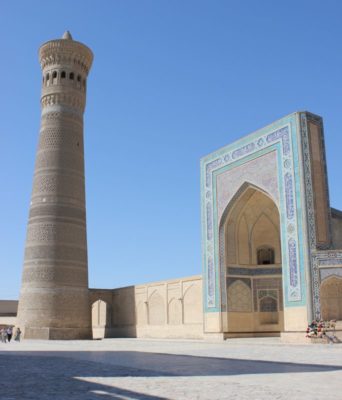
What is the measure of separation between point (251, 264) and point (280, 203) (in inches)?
141

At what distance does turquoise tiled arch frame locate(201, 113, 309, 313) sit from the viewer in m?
12.9

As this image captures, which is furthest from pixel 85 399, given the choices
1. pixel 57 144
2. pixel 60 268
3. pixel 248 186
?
pixel 57 144

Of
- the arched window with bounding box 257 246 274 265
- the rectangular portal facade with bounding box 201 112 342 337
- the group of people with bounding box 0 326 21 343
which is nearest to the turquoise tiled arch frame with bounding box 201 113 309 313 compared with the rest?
the rectangular portal facade with bounding box 201 112 342 337

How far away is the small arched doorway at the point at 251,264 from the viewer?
1592 centimetres

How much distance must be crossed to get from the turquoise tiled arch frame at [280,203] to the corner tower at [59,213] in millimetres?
6026

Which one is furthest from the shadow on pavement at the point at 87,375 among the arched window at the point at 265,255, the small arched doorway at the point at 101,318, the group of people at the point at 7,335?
the small arched doorway at the point at 101,318

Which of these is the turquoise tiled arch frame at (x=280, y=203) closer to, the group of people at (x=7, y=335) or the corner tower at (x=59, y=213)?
the corner tower at (x=59, y=213)

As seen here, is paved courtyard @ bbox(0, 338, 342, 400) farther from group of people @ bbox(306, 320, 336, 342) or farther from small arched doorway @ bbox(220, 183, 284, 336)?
small arched doorway @ bbox(220, 183, 284, 336)

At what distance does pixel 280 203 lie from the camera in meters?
13.7

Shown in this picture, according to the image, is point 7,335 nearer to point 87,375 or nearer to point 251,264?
point 251,264

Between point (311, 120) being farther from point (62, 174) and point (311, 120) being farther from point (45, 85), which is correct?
point (45, 85)

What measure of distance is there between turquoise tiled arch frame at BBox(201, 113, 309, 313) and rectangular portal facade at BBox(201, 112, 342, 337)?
24 millimetres

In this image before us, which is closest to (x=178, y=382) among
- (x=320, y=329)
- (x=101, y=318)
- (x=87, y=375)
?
(x=87, y=375)

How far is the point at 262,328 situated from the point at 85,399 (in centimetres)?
1326
